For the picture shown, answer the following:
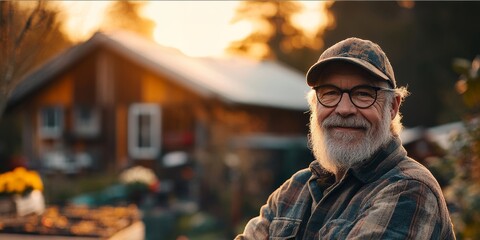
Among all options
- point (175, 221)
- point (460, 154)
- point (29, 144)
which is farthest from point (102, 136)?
point (460, 154)

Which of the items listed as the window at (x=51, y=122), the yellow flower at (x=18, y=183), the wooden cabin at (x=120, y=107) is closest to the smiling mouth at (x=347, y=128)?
the yellow flower at (x=18, y=183)

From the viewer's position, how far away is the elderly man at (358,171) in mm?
2266

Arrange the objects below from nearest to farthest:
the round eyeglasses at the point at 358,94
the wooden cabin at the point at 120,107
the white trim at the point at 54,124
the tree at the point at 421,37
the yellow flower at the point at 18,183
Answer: the round eyeglasses at the point at 358,94, the yellow flower at the point at 18,183, the wooden cabin at the point at 120,107, the white trim at the point at 54,124, the tree at the point at 421,37

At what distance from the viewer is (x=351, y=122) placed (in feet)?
8.71

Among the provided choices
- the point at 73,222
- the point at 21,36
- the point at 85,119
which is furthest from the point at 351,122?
the point at 85,119

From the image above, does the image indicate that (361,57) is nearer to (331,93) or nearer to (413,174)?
(331,93)

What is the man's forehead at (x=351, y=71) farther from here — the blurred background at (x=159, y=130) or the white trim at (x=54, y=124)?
the white trim at (x=54, y=124)

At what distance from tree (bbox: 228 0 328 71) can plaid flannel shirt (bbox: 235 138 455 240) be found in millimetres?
37832

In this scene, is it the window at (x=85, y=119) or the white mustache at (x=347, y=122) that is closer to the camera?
the white mustache at (x=347, y=122)

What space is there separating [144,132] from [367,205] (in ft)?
50.1

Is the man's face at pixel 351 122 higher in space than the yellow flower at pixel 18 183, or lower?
higher

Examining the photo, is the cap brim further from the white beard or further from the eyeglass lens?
the white beard

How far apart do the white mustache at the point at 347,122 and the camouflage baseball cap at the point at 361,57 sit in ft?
0.68

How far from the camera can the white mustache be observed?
2643 mm
